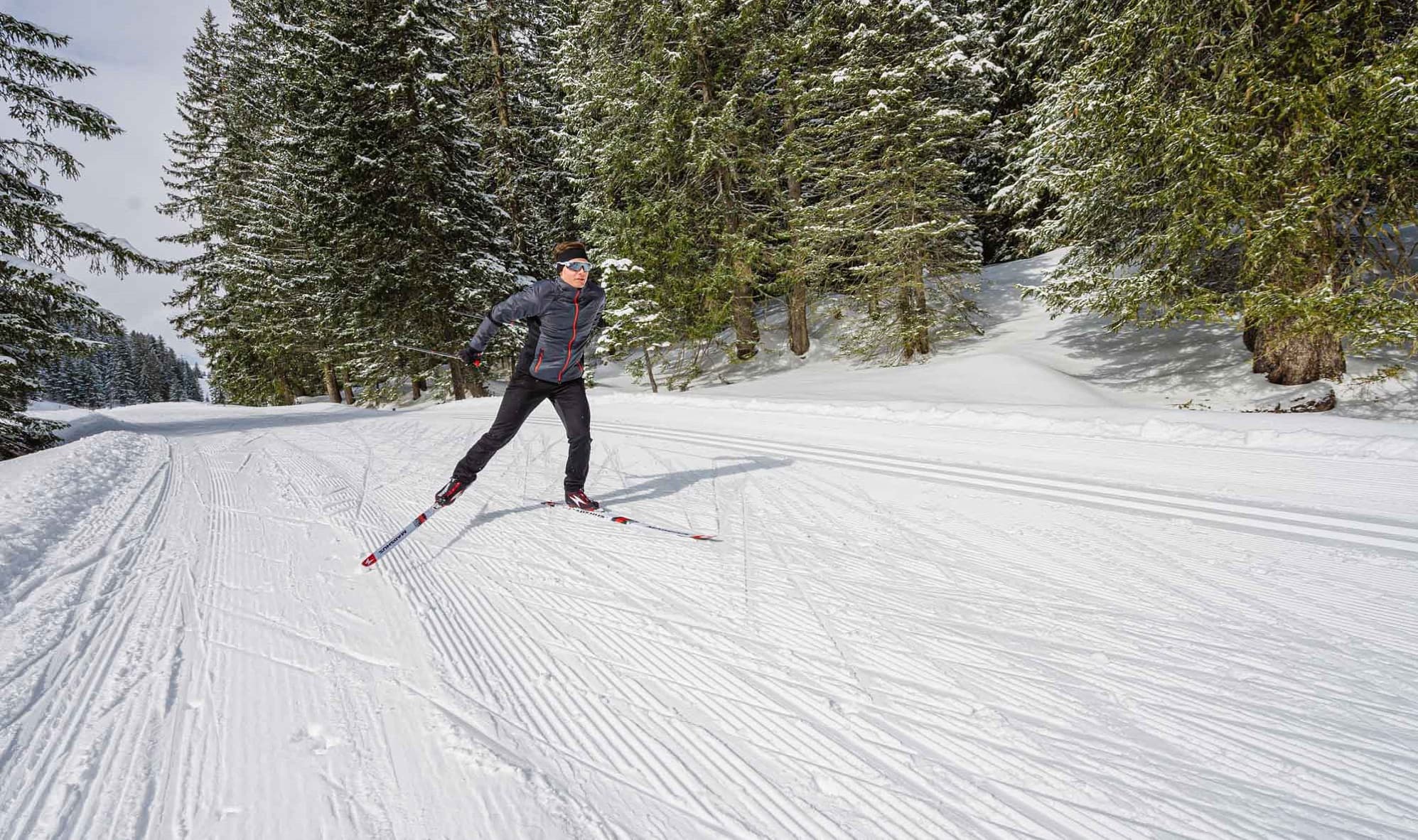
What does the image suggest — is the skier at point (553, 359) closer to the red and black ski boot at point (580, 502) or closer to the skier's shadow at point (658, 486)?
the red and black ski boot at point (580, 502)

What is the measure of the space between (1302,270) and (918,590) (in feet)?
28.9

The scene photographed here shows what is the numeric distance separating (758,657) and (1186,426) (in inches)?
198

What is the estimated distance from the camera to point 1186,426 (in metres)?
4.77

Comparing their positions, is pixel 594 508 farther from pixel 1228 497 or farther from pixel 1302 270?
pixel 1302 270

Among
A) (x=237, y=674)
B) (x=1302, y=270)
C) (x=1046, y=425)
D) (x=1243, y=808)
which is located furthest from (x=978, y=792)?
(x=1302, y=270)

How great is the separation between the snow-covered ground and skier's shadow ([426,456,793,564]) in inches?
3.2

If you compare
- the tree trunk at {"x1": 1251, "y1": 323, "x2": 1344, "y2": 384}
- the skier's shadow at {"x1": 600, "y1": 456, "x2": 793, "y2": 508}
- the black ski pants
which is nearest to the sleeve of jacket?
the black ski pants

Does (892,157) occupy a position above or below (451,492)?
above

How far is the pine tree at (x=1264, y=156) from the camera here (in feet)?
21.3

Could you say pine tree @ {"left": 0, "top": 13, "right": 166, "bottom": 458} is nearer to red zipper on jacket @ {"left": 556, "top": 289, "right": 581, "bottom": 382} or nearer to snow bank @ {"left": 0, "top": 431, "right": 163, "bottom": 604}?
snow bank @ {"left": 0, "top": 431, "right": 163, "bottom": 604}

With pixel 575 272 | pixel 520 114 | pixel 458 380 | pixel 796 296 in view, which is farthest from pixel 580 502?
pixel 520 114

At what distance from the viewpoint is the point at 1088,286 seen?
10.2m

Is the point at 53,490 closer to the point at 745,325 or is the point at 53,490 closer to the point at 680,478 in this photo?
the point at 680,478

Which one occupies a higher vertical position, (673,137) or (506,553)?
(673,137)
